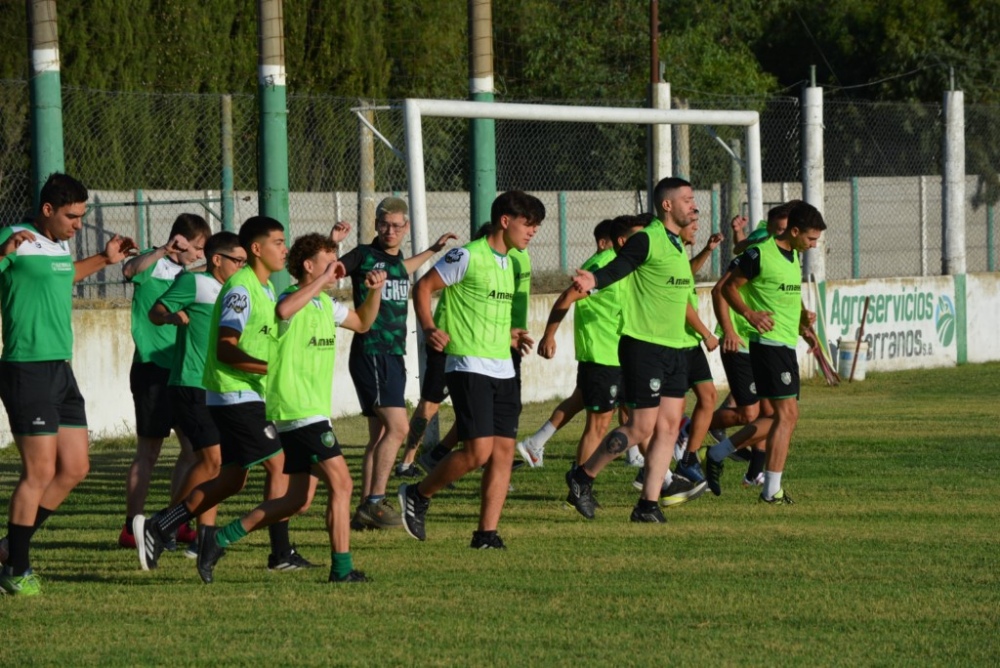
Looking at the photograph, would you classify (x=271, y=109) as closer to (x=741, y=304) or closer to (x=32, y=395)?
(x=741, y=304)

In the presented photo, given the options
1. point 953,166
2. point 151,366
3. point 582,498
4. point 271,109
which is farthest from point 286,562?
point 953,166

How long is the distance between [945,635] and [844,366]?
14.2 meters

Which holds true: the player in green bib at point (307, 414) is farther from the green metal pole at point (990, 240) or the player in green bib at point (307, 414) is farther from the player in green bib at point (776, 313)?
the green metal pole at point (990, 240)

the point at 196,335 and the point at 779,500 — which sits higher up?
the point at 196,335

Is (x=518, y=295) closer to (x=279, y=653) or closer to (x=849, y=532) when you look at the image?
(x=849, y=532)

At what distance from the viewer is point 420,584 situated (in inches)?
322

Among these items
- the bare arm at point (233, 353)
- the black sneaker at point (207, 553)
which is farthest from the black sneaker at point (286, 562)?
the bare arm at point (233, 353)

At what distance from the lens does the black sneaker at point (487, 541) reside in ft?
30.3

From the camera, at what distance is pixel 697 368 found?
1247cm

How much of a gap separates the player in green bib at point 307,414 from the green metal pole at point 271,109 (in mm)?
6042

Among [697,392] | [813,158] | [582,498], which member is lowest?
[582,498]

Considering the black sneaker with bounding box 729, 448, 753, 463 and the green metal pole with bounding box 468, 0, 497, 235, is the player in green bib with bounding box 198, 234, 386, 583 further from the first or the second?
the green metal pole with bounding box 468, 0, 497, 235

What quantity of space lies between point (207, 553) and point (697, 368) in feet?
16.6

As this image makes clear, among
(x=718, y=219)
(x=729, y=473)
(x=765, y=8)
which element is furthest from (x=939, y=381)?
(x=765, y=8)
